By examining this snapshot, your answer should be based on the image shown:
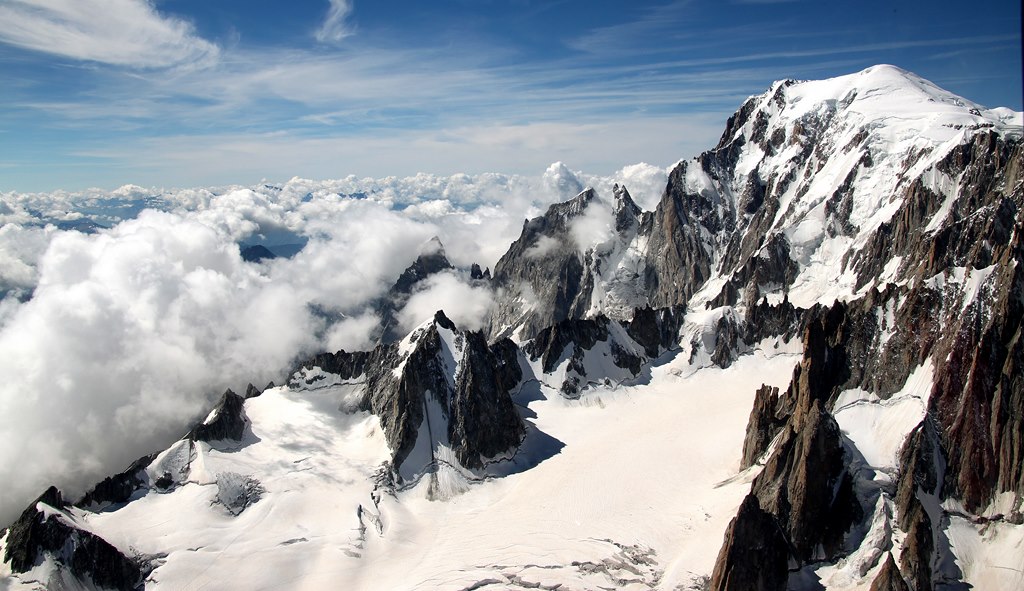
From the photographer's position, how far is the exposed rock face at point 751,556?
67812mm

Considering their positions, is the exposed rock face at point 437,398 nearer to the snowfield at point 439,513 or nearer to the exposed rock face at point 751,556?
the snowfield at point 439,513

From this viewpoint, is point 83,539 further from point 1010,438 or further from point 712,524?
point 1010,438

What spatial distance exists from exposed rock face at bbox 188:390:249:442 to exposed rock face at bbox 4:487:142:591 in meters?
31.9

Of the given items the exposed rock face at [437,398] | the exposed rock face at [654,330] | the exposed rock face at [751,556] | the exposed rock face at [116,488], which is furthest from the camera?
the exposed rock face at [654,330]

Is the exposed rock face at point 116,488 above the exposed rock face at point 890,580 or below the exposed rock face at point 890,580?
below

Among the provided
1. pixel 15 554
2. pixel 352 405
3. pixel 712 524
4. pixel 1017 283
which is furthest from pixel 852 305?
pixel 15 554

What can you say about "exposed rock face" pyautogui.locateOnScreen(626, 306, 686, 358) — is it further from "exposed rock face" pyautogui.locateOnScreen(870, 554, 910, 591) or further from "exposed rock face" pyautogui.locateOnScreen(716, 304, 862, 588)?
"exposed rock face" pyautogui.locateOnScreen(870, 554, 910, 591)

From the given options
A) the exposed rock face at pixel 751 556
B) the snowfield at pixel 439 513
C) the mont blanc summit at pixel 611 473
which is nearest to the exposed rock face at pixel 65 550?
the mont blanc summit at pixel 611 473

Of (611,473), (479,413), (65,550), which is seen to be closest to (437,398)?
(479,413)

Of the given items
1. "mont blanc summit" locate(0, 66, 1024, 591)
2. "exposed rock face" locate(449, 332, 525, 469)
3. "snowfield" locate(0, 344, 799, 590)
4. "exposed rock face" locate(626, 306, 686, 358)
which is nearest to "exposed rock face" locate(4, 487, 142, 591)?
"mont blanc summit" locate(0, 66, 1024, 591)

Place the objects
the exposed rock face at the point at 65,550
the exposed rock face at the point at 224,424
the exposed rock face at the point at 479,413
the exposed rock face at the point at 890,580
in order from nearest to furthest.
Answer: the exposed rock face at the point at 890,580 → the exposed rock face at the point at 65,550 → the exposed rock face at the point at 224,424 → the exposed rock face at the point at 479,413

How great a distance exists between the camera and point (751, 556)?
68.4 metres

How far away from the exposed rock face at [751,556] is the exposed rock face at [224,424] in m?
97.2

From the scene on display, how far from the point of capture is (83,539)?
84500 millimetres
